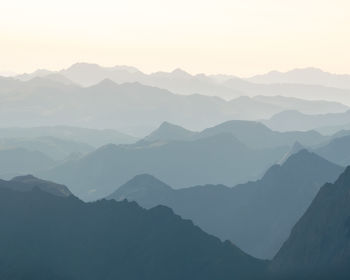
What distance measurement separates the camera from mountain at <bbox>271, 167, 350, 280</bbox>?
168 m

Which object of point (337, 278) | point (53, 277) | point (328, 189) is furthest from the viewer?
point (328, 189)

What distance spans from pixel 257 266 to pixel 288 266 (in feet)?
42.7

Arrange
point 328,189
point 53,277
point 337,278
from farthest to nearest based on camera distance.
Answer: point 328,189
point 53,277
point 337,278

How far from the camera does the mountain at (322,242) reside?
552 ft

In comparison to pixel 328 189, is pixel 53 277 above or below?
below

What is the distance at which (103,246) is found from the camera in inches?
7869

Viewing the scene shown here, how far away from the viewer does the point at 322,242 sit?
580 ft

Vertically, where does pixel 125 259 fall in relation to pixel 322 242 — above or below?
below

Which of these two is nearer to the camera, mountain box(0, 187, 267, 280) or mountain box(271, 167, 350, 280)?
mountain box(271, 167, 350, 280)

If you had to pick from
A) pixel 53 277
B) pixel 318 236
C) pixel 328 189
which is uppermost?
pixel 328 189

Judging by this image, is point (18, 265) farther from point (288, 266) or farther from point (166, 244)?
point (288, 266)

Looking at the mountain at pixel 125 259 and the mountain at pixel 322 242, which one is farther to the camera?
the mountain at pixel 125 259

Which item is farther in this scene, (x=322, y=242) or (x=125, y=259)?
(x=125, y=259)

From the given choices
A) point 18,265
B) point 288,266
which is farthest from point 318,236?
point 18,265
